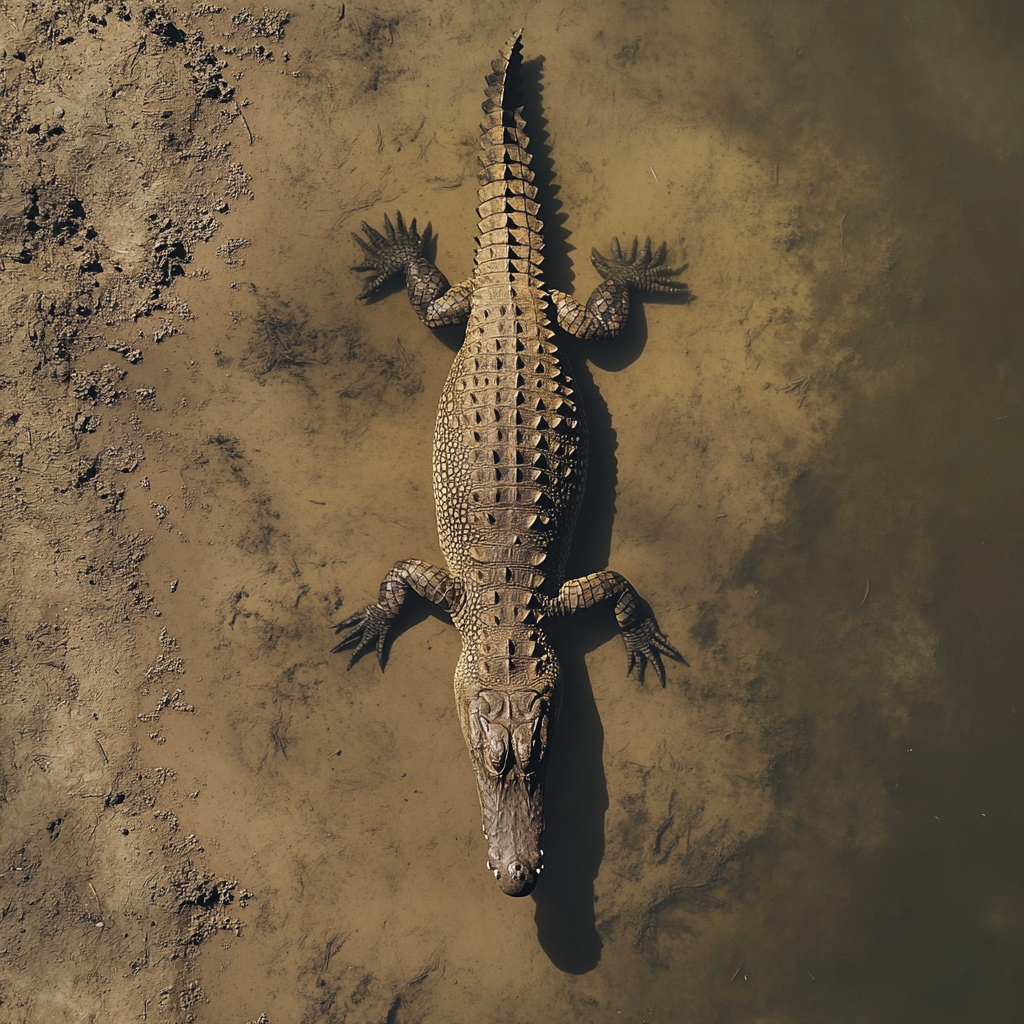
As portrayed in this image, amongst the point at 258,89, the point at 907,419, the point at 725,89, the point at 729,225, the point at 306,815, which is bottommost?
the point at 306,815

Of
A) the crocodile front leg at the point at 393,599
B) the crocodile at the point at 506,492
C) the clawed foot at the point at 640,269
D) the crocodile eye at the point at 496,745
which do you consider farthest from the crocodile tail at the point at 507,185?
the crocodile eye at the point at 496,745

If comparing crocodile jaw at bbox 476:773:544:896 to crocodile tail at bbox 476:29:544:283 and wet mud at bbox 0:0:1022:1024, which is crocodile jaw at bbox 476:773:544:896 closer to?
wet mud at bbox 0:0:1022:1024

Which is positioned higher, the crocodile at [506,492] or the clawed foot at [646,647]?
the crocodile at [506,492]

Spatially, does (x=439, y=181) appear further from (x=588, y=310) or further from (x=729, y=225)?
(x=729, y=225)

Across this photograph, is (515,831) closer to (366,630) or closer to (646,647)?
(646,647)

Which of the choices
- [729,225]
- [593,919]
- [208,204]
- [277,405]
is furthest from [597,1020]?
[208,204]

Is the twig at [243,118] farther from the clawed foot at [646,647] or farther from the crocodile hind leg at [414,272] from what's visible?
the clawed foot at [646,647]
